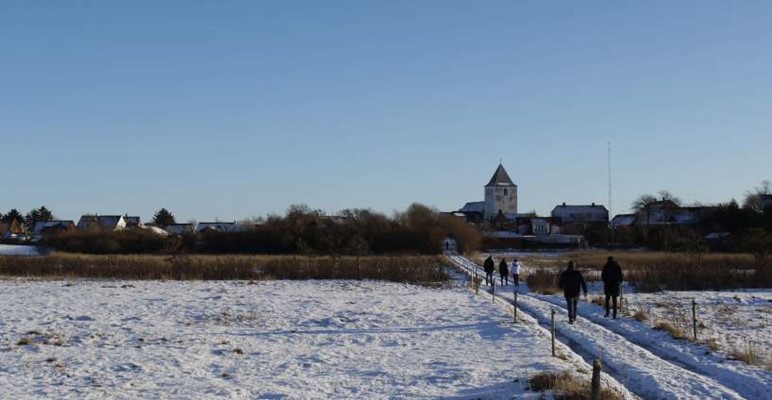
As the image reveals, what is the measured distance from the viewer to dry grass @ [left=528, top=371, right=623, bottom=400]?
1191 cm

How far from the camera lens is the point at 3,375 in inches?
577

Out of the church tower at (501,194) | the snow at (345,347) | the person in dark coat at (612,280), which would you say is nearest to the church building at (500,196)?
the church tower at (501,194)

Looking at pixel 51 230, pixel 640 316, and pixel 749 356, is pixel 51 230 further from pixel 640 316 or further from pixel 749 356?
pixel 749 356

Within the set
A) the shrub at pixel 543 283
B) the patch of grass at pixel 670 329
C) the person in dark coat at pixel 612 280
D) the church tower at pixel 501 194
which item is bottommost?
the patch of grass at pixel 670 329

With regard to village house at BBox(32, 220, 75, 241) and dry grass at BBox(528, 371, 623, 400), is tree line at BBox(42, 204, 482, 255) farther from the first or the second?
dry grass at BBox(528, 371, 623, 400)

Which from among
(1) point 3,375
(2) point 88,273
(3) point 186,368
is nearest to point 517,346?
(3) point 186,368

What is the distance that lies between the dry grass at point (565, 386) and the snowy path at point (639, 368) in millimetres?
1166

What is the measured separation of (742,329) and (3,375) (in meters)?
18.5

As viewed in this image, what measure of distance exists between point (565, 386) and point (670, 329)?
8.68m

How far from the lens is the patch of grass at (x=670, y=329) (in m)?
19.5

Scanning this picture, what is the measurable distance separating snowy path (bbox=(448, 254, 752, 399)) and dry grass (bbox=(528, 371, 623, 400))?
1.17 meters

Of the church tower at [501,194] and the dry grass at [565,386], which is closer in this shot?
the dry grass at [565,386]

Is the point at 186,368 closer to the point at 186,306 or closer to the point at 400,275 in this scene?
the point at 186,306

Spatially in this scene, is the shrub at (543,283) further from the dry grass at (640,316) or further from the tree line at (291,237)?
the tree line at (291,237)
